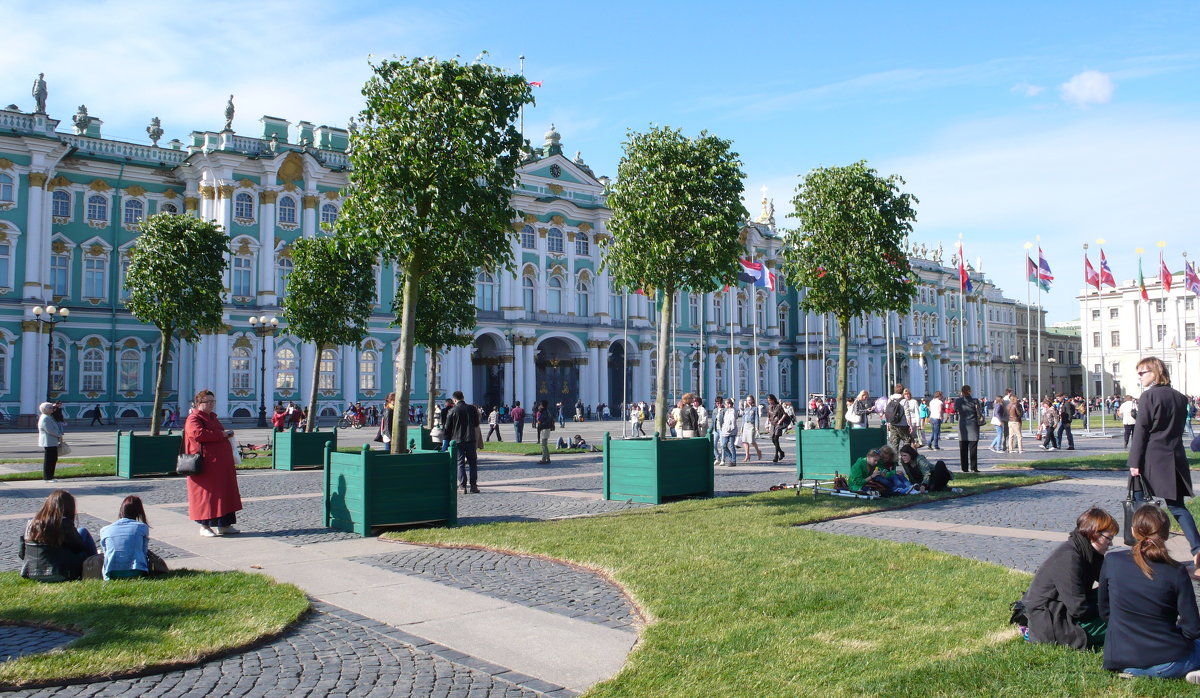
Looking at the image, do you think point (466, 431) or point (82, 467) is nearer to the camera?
point (466, 431)

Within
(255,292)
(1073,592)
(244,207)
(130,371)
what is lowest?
(1073,592)

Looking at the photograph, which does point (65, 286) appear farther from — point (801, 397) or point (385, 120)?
point (801, 397)

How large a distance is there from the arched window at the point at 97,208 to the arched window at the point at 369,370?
13780 millimetres

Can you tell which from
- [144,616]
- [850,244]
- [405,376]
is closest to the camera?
[144,616]

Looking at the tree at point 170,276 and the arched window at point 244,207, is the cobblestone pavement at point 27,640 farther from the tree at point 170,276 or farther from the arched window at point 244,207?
the arched window at point 244,207

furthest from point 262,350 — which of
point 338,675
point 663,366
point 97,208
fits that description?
point 338,675

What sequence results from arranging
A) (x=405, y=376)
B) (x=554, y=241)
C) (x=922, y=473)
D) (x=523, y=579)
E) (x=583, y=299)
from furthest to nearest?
(x=583, y=299)
(x=554, y=241)
(x=922, y=473)
(x=405, y=376)
(x=523, y=579)

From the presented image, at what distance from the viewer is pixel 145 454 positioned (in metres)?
19.1

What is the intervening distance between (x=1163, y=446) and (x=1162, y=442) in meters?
0.04

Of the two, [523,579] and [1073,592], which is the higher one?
[1073,592]

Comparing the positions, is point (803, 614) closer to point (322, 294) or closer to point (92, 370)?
point (322, 294)

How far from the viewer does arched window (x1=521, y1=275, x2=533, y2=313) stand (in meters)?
56.4

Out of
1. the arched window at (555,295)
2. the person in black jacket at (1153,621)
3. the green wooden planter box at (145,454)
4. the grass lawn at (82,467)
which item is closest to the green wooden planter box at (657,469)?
the person in black jacket at (1153,621)

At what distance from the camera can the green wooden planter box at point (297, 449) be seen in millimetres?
21141
